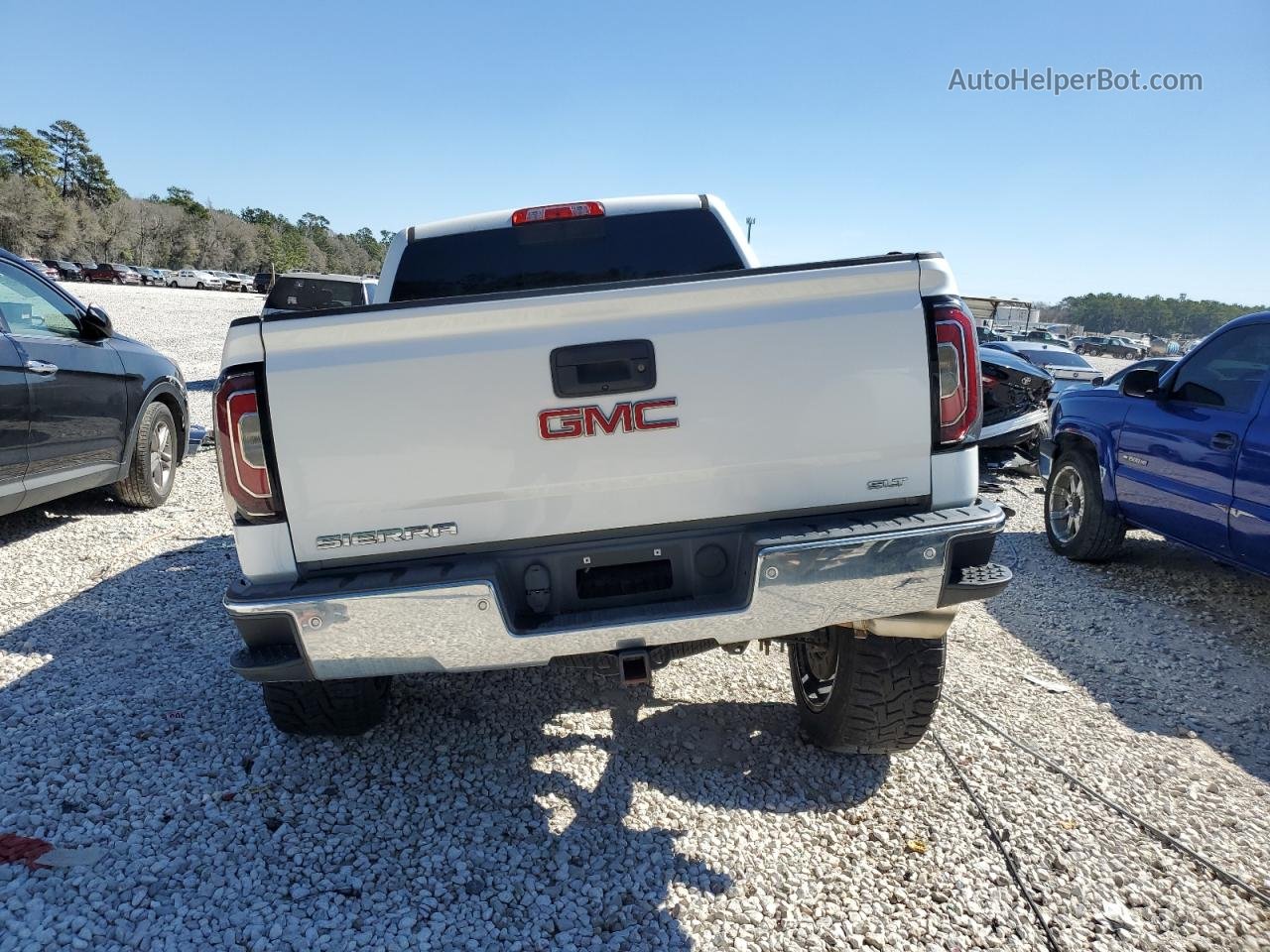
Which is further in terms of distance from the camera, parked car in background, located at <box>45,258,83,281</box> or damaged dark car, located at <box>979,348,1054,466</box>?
parked car in background, located at <box>45,258,83,281</box>

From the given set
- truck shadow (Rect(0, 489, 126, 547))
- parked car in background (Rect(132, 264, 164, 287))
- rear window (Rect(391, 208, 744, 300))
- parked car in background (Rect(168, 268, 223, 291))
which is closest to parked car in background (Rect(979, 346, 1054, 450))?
rear window (Rect(391, 208, 744, 300))

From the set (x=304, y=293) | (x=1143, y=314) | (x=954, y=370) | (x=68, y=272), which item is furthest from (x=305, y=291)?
(x=1143, y=314)

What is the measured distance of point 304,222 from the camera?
498 ft

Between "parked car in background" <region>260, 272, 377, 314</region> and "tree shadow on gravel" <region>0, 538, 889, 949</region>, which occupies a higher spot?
"parked car in background" <region>260, 272, 377, 314</region>

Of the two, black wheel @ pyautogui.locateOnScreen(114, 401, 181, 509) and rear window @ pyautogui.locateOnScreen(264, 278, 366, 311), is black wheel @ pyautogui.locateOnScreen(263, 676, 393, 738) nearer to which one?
black wheel @ pyautogui.locateOnScreen(114, 401, 181, 509)

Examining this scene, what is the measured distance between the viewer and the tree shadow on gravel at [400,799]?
2258mm

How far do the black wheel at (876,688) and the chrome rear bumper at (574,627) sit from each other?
1.27ft

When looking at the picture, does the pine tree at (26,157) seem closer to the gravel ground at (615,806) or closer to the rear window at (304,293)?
the rear window at (304,293)

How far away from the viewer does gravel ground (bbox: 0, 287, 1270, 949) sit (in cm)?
222

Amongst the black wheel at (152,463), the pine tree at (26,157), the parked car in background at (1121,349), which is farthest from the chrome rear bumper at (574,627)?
the pine tree at (26,157)

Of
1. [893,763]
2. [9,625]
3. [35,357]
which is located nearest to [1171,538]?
[893,763]

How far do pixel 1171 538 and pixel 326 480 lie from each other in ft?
16.1

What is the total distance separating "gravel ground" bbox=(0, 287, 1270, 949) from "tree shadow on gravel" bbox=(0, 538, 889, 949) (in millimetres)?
10

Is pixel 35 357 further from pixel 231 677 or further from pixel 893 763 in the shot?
pixel 893 763
